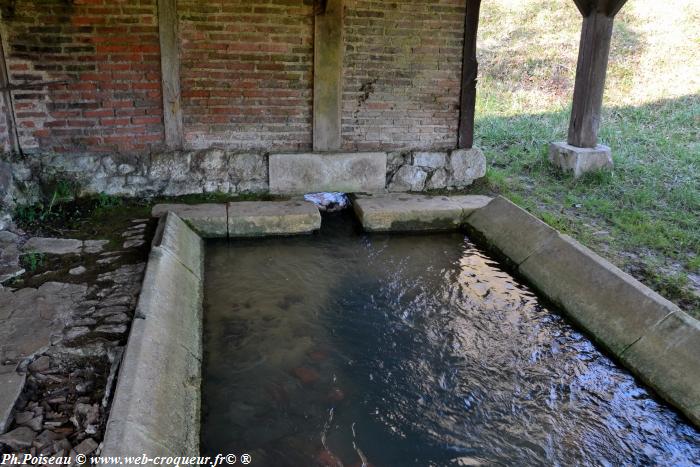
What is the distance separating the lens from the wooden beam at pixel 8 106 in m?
5.13

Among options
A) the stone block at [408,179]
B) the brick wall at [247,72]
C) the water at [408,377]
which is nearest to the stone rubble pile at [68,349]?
the water at [408,377]

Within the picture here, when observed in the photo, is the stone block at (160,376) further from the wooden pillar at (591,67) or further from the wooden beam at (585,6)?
the wooden beam at (585,6)

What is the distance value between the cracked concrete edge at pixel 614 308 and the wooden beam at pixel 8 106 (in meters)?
4.57

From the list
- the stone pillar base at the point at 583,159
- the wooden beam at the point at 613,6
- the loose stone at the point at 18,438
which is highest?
the wooden beam at the point at 613,6

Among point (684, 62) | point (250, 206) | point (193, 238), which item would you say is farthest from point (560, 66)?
point (193, 238)

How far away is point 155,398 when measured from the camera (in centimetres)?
264

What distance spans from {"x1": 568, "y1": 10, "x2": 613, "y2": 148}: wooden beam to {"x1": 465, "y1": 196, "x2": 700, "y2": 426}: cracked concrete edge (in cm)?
252

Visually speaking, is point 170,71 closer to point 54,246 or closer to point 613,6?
point 54,246

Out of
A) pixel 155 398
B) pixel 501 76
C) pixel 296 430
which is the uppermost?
pixel 501 76

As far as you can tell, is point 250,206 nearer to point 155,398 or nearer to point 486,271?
point 486,271

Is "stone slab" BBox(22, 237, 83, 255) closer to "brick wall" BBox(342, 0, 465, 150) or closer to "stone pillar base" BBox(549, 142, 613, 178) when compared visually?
"brick wall" BBox(342, 0, 465, 150)

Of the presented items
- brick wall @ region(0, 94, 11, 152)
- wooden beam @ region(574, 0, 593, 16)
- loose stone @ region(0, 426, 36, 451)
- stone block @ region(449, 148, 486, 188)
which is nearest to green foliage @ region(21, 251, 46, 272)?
brick wall @ region(0, 94, 11, 152)

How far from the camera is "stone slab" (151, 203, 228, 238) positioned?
5270 millimetres

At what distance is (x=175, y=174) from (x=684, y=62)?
35.4ft
